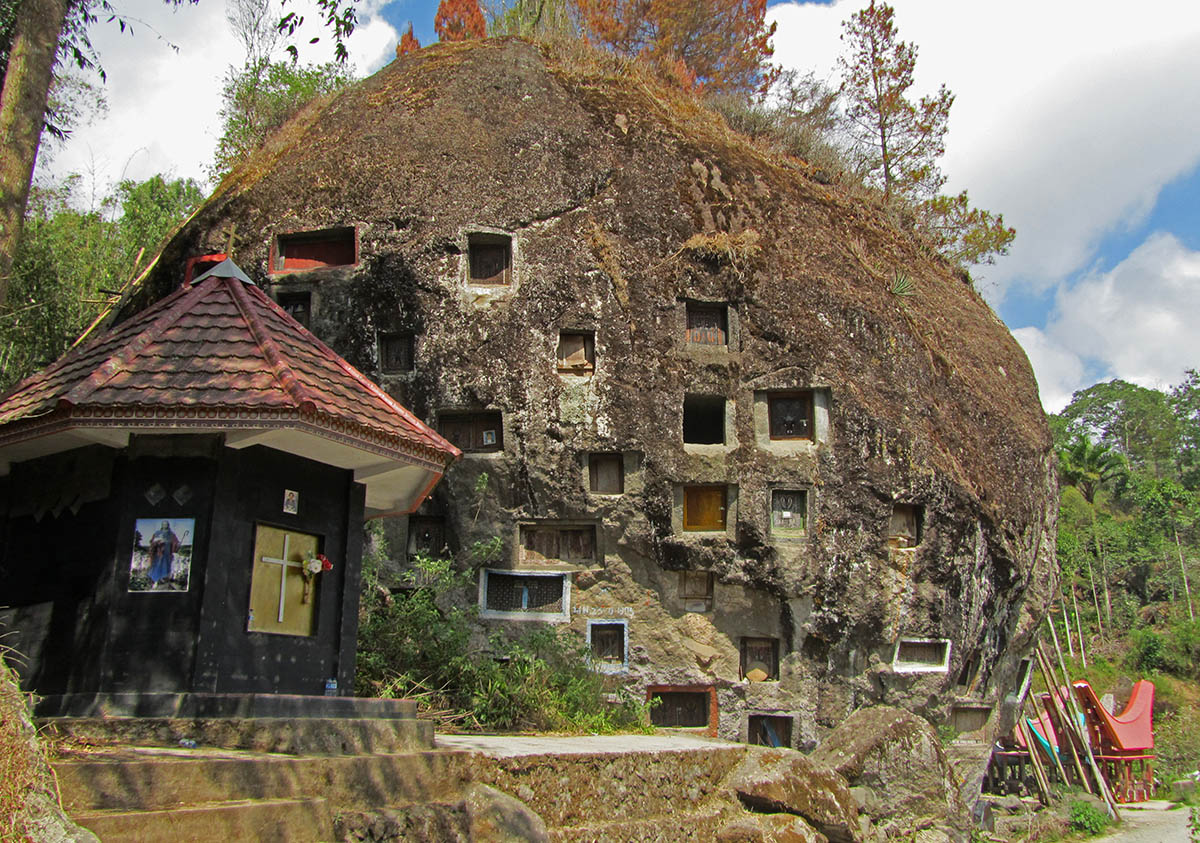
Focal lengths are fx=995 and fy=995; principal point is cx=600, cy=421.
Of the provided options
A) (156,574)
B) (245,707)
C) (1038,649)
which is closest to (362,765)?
(245,707)

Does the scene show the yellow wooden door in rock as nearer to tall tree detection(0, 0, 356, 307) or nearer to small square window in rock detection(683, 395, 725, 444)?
tall tree detection(0, 0, 356, 307)

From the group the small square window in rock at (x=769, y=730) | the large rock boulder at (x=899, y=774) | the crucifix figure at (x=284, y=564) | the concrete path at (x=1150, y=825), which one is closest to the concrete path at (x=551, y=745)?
the crucifix figure at (x=284, y=564)

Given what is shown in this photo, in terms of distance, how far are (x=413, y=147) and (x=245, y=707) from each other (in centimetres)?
1322

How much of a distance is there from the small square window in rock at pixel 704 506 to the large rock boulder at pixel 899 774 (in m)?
4.39

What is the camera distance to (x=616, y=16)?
26.2m

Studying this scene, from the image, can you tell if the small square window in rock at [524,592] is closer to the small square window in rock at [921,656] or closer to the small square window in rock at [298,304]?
the small square window in rock at [298,304]

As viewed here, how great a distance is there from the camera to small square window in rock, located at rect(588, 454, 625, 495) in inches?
649

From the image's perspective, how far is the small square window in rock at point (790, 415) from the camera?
16938 mm

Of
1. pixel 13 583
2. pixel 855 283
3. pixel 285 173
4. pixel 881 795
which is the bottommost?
pixel 881 795

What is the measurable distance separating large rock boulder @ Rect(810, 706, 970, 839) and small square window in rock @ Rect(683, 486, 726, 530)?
439 centimetres

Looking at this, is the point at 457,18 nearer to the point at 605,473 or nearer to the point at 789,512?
the point at 605,473

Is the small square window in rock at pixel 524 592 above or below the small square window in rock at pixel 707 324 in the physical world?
below

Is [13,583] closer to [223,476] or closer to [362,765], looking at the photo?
[223,476]

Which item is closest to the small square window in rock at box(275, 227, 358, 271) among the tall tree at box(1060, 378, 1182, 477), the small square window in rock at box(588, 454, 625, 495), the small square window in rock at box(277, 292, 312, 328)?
the small square window in rock at box(277, 292, 312, 328)
